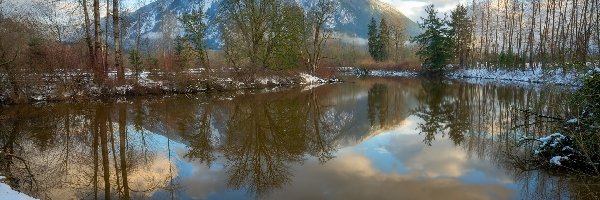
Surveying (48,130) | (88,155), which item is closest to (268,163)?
(88,155)

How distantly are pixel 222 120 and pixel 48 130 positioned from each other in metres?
5.52

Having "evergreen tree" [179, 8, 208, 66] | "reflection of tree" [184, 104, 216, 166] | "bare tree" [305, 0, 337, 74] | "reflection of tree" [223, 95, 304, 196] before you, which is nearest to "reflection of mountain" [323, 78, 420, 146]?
"reflection of tree" [223, 95, 304, 196]

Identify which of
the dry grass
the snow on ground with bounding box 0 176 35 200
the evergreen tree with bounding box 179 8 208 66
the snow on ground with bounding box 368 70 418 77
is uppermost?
the evergreen tree with bounding box 179 8 208 66

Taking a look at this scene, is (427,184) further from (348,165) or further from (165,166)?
(165,166)

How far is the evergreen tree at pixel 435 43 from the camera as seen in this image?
53.6m

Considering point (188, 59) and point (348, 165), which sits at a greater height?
point (188, 59)

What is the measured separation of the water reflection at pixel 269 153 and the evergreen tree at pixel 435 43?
36.8 meters

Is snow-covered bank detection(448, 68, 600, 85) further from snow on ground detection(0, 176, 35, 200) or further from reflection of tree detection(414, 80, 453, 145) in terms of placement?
snow on ground detection(0, 176, 35, 200)

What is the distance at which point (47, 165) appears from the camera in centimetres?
916

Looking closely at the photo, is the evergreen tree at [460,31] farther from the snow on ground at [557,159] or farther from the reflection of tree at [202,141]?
the snow on ground at [557,159]

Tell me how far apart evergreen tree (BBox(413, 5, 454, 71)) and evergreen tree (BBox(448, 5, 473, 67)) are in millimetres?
1708

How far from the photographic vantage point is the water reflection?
7.38m

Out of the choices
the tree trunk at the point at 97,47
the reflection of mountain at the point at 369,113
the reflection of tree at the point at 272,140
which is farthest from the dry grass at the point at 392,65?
the tree trunk at the point at 97,47

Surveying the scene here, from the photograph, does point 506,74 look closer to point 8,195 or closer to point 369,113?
point 369,113
